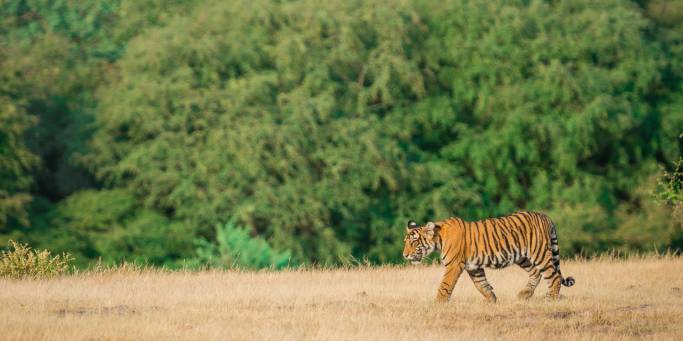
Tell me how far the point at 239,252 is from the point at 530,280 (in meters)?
9.68

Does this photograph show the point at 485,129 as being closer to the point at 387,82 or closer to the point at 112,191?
the point at 387,82

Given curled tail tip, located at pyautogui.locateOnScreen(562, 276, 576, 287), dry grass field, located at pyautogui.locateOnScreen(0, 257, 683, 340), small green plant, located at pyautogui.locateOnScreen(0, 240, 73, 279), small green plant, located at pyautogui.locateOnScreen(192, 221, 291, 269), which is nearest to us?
dry grass field, located at pyautogui.locateOnScreen(0, 257, 683, 340)

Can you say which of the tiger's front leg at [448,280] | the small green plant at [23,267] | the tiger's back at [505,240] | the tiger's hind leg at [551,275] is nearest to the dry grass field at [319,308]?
the tiger's front leg at [448,280]

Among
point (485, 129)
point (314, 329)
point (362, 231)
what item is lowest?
point (362, 231)

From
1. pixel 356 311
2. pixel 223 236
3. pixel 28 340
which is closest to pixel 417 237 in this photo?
pixel 356 311

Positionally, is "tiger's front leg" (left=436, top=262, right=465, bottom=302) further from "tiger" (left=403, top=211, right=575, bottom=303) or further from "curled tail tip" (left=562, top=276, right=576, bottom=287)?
"curled tail tip" (left=562, top=276, right=576, bottom=287)

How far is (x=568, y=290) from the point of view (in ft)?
51.5

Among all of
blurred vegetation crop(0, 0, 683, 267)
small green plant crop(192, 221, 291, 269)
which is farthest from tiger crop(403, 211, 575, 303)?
blurred vegetation crop(0, 0, 683, 267)

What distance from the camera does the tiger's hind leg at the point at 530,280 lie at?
46.8 feet

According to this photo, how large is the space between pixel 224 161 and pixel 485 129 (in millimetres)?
6844

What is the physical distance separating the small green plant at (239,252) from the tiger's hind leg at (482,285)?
865cm

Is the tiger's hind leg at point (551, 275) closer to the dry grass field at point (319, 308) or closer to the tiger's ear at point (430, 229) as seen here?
the dry grass field at point (319, 308)

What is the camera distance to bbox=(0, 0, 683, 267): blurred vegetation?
1035 inches

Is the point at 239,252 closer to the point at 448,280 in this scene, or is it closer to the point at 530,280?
the point at 530,280
